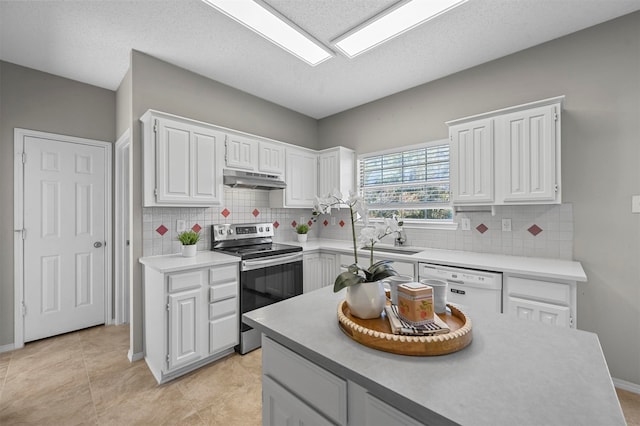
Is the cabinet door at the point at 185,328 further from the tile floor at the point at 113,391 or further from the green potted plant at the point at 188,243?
the green potted plant at the point at 188,243

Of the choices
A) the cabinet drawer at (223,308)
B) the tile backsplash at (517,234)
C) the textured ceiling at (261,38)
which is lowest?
the cabinet drawer at (223,308)

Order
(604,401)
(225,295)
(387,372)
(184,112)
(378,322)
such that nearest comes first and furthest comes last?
(604,401)
(387,372)
(378,322)
(225,295)
(184,112)

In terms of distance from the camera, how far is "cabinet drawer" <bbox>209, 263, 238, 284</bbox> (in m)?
2.41

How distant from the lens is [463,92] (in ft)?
9.68

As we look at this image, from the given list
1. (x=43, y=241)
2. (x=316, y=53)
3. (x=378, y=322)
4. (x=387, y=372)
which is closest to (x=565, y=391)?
(x=387, y=372)

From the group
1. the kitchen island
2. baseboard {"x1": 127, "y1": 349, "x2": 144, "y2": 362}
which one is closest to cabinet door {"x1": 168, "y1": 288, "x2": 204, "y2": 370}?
baseboard {"x1": 127, "y1": 349, "x2": 144, "y2": 362}

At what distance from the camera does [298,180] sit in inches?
146

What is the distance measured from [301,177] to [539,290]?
2718mm

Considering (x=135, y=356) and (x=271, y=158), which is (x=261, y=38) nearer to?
(x=271, y=158)

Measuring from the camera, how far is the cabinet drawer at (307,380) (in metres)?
0.86

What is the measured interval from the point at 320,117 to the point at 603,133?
10.6ft

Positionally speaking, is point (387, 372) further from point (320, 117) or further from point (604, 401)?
point (320, 117)

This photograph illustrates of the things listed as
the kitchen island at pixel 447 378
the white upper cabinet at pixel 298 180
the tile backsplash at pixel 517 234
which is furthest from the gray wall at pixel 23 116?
the tile backsplash at pixel 517 234

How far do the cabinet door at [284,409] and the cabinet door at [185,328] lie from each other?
1.40 meters
